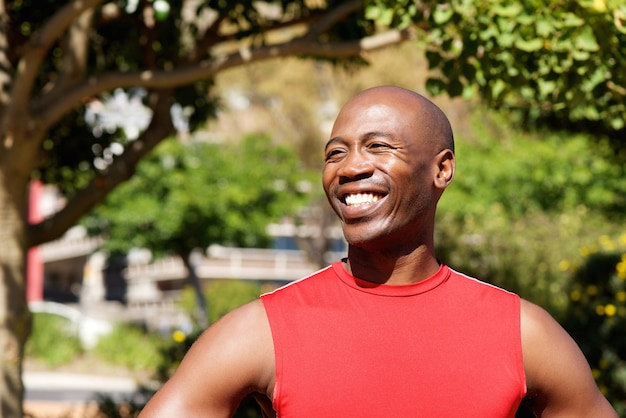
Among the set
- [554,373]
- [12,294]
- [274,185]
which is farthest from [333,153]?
[274,185]

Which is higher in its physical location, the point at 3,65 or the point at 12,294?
the point at 3,65

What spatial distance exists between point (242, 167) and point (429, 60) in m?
18.3

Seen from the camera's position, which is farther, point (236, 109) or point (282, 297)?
point (236, 109)

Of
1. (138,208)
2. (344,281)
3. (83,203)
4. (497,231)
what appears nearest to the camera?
(344,281)

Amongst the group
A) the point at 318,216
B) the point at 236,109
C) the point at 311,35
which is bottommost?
the point at 318,216

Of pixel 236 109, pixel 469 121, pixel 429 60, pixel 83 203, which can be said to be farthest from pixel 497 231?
pixel 236 109

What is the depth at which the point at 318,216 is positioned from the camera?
28031 millimetres

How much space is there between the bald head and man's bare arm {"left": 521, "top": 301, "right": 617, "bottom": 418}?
1.50 ft

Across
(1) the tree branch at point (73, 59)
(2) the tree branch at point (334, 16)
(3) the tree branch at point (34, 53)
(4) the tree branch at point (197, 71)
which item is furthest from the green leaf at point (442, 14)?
(1) the tree branch at point (73, 59)

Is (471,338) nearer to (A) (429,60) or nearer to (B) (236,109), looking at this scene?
(A) (429,60)

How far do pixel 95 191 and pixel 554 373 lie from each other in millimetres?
5527

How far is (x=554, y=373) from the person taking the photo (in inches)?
93.0

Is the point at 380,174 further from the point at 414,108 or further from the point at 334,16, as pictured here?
the point at 334,16

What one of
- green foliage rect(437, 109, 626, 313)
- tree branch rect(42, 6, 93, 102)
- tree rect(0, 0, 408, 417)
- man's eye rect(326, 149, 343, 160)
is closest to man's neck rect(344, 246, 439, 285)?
man's eye rect(326, 149, 343, 160)
